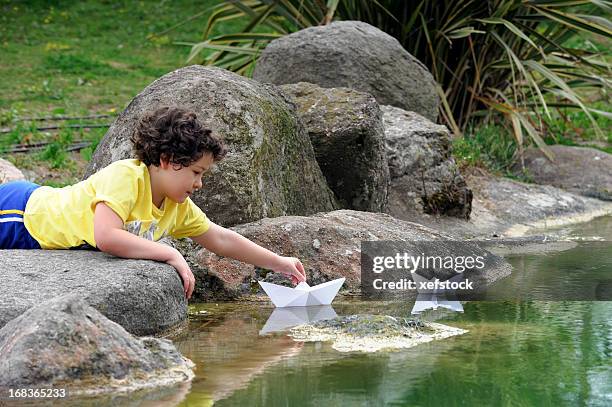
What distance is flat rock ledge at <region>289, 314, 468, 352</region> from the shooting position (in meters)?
3.60

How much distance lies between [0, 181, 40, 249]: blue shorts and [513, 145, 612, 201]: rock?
552cm

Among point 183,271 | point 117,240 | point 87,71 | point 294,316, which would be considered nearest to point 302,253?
point 294,316

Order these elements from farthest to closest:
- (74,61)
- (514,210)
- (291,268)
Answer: (74,61), (514,210), (291,268)

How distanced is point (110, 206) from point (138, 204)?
160 mm

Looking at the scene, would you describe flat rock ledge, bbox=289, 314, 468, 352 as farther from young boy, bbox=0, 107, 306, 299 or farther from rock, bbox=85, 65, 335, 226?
rock, bbox=85, 65, 335, 226

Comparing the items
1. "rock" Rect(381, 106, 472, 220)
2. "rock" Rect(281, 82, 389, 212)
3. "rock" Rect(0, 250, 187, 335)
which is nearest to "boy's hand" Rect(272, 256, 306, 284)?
"rock" Rect(0, 250, 187, 335)

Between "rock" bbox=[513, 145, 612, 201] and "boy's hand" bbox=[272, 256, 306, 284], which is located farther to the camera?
"rock" bbox=[513, 145, 612, 201]

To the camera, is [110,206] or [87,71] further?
[87,71]

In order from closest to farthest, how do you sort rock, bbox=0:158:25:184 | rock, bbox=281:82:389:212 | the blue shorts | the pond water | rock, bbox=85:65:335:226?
the pond water, the blue shorts, rock, bbox=85:65:335:226, rock, bbox=281:82:389:212, rock, bbox=0:158:25:184

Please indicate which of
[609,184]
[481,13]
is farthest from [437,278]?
[481,13]

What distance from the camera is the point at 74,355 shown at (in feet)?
9.93

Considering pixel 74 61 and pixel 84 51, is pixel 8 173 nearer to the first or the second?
pixel 74 61

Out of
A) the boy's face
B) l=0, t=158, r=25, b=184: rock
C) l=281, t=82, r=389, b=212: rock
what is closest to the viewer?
the boy's face

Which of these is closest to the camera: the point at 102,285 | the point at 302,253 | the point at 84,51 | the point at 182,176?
the point at 102,285
